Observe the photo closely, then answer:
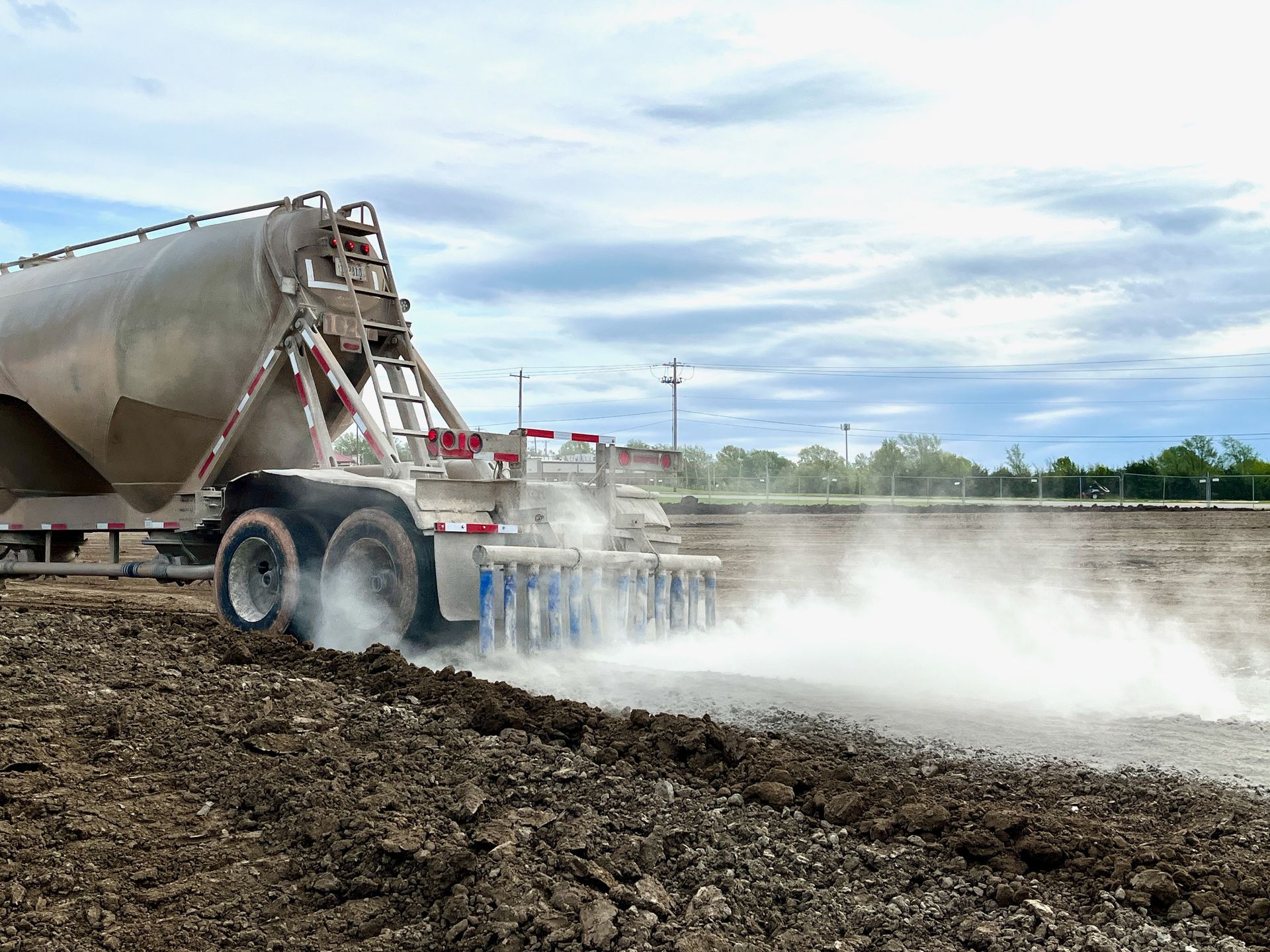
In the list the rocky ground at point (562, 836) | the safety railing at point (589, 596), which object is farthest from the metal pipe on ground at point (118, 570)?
the rocky ground at point (562, 836)

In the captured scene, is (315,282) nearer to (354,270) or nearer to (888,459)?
(354,270)

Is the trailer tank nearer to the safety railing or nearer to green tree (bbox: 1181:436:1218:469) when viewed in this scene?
the safety railing

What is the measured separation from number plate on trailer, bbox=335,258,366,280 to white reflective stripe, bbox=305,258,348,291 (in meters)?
0.12

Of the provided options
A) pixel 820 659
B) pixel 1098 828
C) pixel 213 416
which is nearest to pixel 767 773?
pixel 1098 828

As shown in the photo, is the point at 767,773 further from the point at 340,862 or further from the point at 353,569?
the point at 353,569

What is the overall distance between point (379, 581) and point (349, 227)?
3659 mm

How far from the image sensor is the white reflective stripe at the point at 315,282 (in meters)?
10.4

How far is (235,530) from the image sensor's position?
981 centimetres

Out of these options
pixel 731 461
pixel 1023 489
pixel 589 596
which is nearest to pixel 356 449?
pixel 589 596

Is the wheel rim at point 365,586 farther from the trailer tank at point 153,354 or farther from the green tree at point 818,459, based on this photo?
the green tree at point 818,459

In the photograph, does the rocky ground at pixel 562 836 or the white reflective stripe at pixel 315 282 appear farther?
the white reflective stripe at pixel 315 282

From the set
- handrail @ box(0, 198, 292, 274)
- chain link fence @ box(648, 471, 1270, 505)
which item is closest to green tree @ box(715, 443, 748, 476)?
chain link fence @ box(648, 471, 1270, 505)

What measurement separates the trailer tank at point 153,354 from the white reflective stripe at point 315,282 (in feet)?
0.30

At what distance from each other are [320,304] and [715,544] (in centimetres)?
1466
